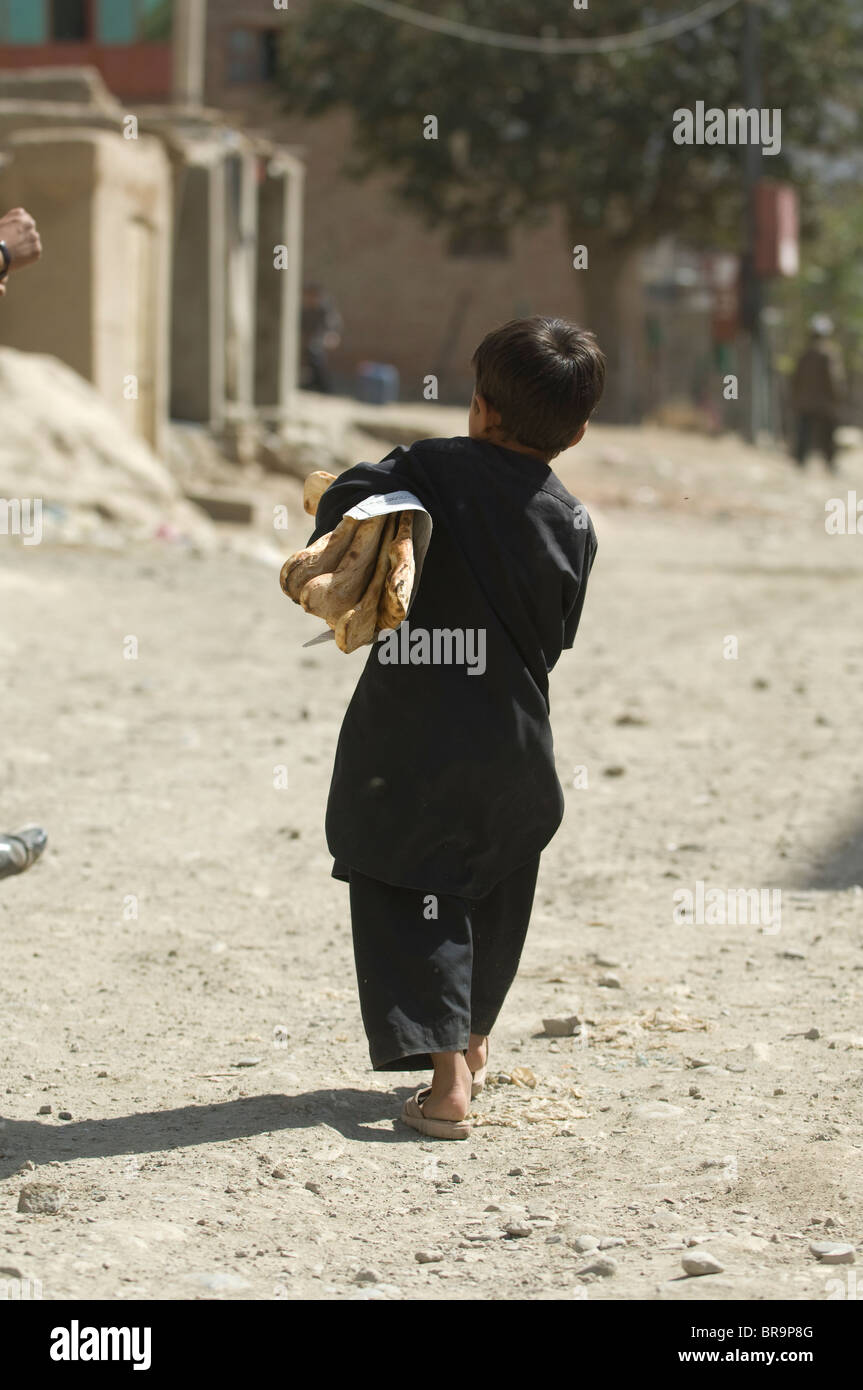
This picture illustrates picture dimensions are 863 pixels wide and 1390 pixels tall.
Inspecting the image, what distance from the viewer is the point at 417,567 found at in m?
2.71

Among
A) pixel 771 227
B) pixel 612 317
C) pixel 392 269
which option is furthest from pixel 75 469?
pixel 392 269

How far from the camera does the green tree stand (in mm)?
25812

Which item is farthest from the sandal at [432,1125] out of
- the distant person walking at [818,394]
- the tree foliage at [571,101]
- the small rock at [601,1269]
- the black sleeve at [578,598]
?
the tree foliage at [571,101]

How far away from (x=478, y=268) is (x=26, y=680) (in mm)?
24943

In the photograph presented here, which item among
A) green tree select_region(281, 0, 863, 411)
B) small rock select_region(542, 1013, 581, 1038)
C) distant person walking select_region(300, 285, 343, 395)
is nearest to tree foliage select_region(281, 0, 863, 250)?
green tree select_region(281, 0, 863, 411)

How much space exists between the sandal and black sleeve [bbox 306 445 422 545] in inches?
41.0

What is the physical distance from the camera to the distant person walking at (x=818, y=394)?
59.8 ft

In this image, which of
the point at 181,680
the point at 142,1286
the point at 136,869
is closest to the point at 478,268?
the point at 181,680

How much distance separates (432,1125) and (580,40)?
2585 cm

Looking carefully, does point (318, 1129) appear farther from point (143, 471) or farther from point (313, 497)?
point (143, 471)

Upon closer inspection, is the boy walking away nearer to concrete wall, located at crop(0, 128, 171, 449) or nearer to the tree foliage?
concrete wall, located at crop(0, 128, 171, 449)
